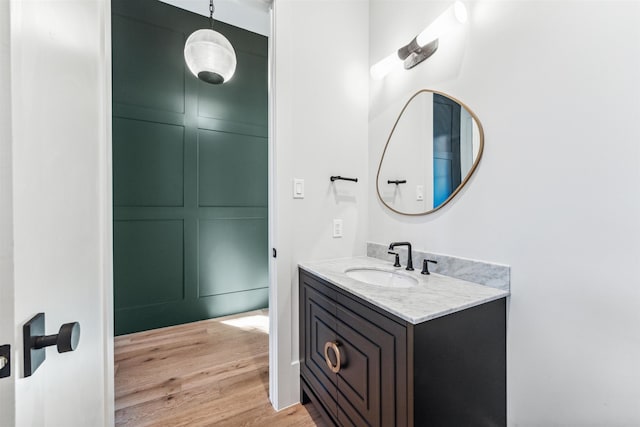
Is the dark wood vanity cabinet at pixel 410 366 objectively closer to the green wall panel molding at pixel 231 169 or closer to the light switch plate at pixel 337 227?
the light switch plate at pixel 337 227

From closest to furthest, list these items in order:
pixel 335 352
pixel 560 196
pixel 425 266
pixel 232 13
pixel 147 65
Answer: pixel 560 196 < pixel 335 352 < pixel 425 266 < pixel 147 65 < pixel 232 13

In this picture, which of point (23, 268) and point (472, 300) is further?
point (472, 300)

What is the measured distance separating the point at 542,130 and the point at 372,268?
1002 millimetres

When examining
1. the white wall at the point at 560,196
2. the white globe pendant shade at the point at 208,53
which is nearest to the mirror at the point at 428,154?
the white wall at the point at 560,196

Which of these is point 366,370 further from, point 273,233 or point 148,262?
point 148,262

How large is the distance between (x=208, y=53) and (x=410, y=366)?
6.78ft

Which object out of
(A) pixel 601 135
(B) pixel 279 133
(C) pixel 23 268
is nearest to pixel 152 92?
(B) pixel 279 133

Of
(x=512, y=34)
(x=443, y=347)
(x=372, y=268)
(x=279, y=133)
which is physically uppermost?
(x=512, y=34)

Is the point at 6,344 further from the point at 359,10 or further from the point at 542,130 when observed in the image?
the point at 359,10

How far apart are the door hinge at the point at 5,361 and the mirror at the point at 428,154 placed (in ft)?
4.77

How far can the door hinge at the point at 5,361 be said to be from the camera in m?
0.33

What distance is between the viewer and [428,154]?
4.63ft

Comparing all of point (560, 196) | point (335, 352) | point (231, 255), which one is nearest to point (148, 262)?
point (231, 255)

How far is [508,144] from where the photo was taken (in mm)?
1067
